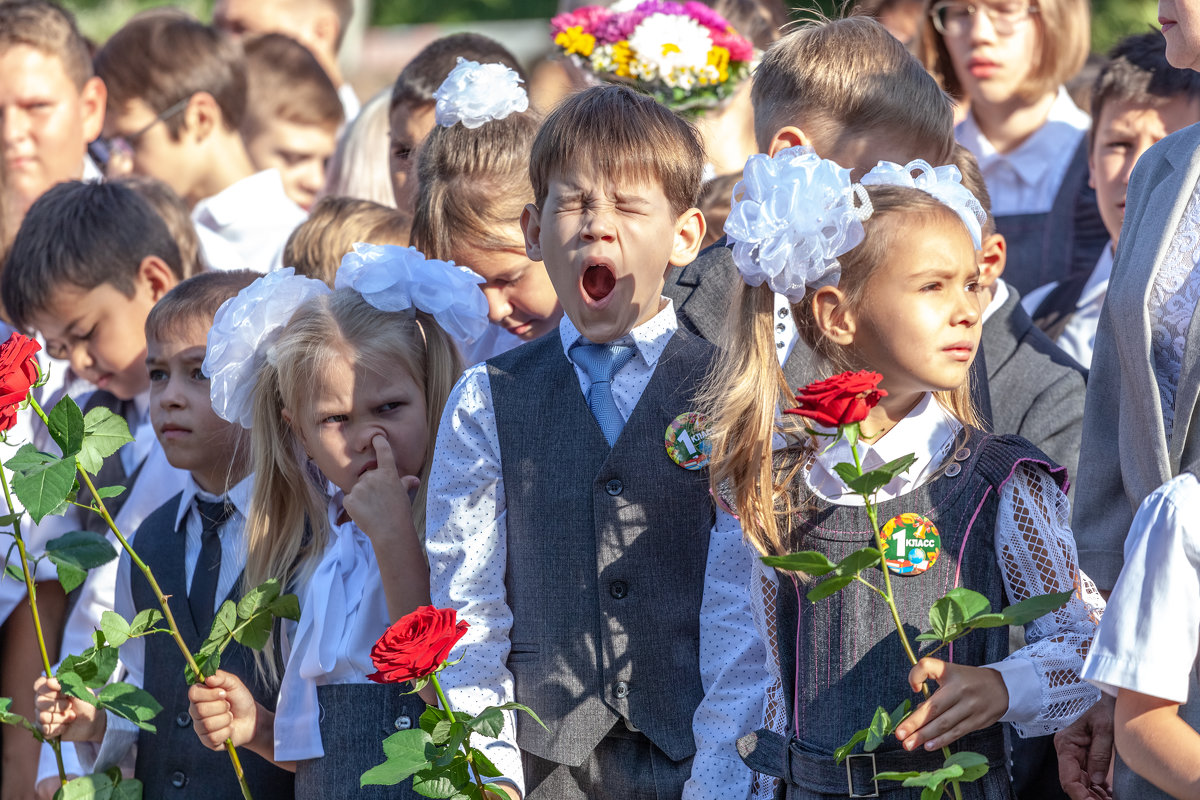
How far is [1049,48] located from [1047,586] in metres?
2.85

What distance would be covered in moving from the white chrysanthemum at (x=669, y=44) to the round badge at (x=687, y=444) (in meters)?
1.83

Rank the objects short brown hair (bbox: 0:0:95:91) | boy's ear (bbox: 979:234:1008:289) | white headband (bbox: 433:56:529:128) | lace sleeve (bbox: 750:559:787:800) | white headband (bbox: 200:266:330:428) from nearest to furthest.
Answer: lace sleeve (bbox: 750:559:787:800) → boy's ear (bbox: 979:234:1008:289) → white headband (bbox: 200:266:330:428) → white headband (bbox: 433:56:529:128) → short brown hair (bbox: 0:0:95:91)

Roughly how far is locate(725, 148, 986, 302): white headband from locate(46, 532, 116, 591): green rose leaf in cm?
142

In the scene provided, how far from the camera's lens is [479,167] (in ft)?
10.7

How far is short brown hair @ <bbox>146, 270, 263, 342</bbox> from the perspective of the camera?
3301 millimetres

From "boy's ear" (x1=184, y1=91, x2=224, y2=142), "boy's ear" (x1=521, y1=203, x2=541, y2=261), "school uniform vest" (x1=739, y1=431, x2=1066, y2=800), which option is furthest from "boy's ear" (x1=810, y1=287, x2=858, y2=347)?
"boy's ear" (x1=184, y1=91, x2=224, y2=142)

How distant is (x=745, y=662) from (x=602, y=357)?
2.17ft

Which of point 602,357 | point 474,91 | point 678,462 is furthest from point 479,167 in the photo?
point 678,462

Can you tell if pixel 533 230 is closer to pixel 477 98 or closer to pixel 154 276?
pixel 477 98

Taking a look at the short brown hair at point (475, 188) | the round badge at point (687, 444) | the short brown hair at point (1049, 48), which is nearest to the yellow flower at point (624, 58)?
the short brown hair at point (475, 188)

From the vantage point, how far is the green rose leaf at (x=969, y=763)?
189cm

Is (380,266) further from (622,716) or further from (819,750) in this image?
(819,750)

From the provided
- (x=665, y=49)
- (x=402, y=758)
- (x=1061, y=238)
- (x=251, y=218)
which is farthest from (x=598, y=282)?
(x=251, y=218)

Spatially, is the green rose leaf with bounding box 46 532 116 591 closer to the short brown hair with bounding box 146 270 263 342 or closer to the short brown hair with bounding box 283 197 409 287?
the short brown hair with bounding box 146 270 263 342
